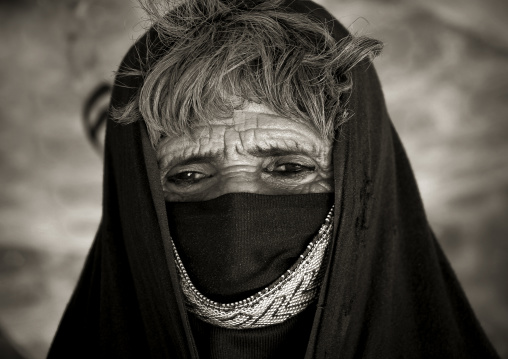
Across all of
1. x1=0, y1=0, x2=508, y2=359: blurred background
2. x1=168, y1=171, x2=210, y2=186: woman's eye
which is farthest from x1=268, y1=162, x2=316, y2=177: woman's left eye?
x1=0, y1=0, x2=508, y2=359: blurred background

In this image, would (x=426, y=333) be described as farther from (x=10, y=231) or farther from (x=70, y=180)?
(x=10, y=231)

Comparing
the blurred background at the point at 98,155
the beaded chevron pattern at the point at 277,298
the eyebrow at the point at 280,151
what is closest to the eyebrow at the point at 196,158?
the eyebrow at the point at 280,151

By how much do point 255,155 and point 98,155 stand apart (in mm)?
1641

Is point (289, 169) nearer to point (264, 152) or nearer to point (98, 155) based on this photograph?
point (264, 152)

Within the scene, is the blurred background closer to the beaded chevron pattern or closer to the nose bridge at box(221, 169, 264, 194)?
the nose bridge at box(221, 169, 264, 194)

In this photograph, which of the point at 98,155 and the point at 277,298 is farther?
the point at 98,155

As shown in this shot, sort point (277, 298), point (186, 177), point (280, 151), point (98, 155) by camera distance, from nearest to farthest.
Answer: point (277, 298) → point (280, 151) → point (186, 177) → point (98, 155)

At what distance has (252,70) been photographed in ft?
4.83

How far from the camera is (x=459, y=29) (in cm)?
252

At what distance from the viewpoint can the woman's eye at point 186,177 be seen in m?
1.63

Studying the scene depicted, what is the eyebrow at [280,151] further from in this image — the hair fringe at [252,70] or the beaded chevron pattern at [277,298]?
the beaded chevron pattern at [277,298]

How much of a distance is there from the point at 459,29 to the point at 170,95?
5.83 feet

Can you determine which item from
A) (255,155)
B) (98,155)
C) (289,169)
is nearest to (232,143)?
(255,155)

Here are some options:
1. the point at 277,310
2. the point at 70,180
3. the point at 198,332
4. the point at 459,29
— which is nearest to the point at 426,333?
the point at 277,310
